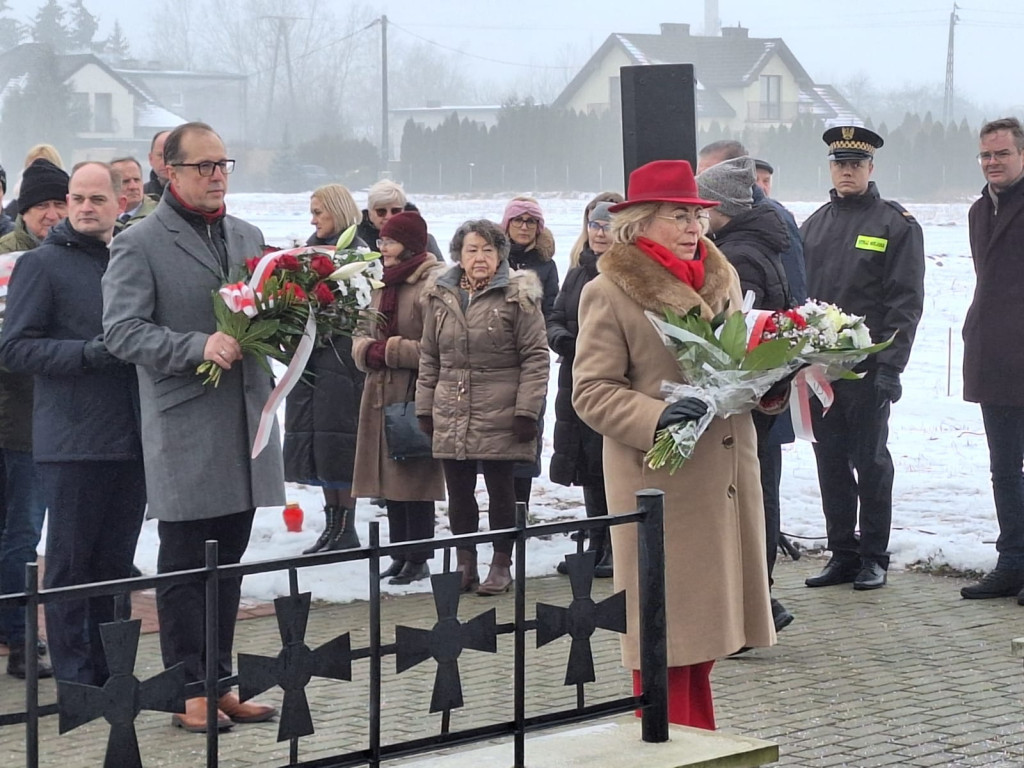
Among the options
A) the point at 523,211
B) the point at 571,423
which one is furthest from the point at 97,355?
the point at 523,211

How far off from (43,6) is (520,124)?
24157 mm

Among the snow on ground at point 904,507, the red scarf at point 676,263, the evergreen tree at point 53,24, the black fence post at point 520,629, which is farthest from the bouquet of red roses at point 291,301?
the evergreen tree at point 53,24

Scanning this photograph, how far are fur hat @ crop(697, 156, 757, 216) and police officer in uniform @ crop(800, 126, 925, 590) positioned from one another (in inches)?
48.2

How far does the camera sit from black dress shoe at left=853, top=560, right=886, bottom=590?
7.75 meters

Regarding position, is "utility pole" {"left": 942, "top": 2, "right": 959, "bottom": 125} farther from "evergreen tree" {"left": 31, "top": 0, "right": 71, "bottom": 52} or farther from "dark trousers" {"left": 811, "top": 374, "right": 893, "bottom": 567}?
"dark trousers" {"left": 811, "top": 374, "right": 893, "bottom": 567}

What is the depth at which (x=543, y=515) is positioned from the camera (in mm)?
9672

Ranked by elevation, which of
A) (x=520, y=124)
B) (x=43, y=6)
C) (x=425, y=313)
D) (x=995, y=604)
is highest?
(x=43, y=6)

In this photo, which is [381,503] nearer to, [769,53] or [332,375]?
[332,375]

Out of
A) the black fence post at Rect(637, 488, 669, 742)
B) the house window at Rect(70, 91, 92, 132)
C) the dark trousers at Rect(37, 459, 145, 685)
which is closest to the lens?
the black fence post at Rect(637, 488, 669, 742)

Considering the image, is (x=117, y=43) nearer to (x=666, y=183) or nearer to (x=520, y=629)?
(x=666, y=183)

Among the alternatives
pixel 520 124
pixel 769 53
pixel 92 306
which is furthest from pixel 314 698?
pixel 769 53

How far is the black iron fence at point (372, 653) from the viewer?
3045 mm

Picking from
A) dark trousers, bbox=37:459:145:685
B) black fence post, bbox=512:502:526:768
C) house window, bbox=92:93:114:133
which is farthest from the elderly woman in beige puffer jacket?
house window, bbox=92:93:114:133

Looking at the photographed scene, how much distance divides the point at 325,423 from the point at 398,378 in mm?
725
